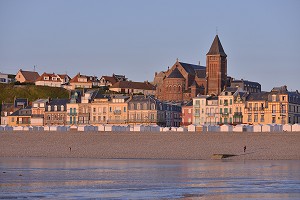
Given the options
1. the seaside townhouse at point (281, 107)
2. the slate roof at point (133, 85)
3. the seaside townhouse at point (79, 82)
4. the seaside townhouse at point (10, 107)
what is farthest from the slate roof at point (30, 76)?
the seaside townhouse at point (281, 107)

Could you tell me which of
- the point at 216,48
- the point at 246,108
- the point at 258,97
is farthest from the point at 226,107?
the point at 216,48

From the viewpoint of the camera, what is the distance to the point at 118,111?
133875 millimetres

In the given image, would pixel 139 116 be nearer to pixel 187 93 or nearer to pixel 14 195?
pixel 187 93

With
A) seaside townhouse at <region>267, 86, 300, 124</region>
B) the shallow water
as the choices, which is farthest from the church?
the shallow water

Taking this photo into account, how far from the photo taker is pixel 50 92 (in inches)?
6437

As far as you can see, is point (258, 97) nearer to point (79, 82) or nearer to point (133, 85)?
point (133, 85)

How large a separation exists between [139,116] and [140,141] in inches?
1672

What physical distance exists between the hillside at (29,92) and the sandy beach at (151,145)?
65398 mm

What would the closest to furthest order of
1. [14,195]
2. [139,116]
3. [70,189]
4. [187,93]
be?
[14,195]
[70,189]
[139,116]
[187,93]

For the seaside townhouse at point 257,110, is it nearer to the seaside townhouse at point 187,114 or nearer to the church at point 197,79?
the seaside townhouse at point 187,114

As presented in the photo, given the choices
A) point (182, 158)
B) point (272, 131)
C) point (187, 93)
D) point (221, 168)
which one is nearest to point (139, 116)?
point (187, 93)

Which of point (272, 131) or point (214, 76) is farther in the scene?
point (214, 76)

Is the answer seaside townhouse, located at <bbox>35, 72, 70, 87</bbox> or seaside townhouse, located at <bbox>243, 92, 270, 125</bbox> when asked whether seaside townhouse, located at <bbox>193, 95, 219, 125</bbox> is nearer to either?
seaside townhouse, located at <bbox>243, 92, 270, 125</bbox>

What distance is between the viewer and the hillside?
162250 mm
